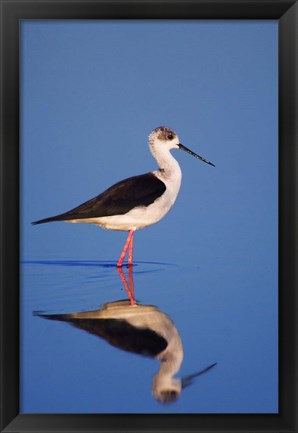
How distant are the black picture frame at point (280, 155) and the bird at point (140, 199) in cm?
23

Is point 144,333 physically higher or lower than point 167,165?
lower

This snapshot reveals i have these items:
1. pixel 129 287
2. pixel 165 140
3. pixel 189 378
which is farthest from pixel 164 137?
pixel 189 378

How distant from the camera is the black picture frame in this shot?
1.89 meters

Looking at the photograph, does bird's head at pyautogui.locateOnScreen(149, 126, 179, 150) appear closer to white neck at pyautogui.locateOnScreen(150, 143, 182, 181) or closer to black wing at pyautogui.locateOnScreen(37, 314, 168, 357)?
white neck at pyautogui.locateOnScreen(150, 143, 182, 181)

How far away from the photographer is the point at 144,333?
1.85 meters

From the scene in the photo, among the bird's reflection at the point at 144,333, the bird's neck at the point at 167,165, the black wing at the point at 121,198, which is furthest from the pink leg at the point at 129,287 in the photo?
the bird's neck at the point at 167,165

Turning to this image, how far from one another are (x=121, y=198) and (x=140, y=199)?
0.06 meters

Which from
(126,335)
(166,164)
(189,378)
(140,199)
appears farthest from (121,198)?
(189,378)

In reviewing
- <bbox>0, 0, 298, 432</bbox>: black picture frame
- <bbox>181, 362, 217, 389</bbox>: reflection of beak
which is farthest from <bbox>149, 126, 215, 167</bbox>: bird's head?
<bbox>181, 362, 217, 389</bbox>: reflection of beak

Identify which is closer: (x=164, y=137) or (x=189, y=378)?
(x=189, y=378)

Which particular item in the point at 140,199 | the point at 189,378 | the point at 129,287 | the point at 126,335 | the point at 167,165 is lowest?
the point at 189,378

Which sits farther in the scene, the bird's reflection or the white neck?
the white neck

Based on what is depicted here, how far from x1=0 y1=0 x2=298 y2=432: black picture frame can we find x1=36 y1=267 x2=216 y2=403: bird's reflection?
0.20 meters

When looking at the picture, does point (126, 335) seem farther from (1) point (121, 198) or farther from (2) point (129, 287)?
(1) point (121, 198)
